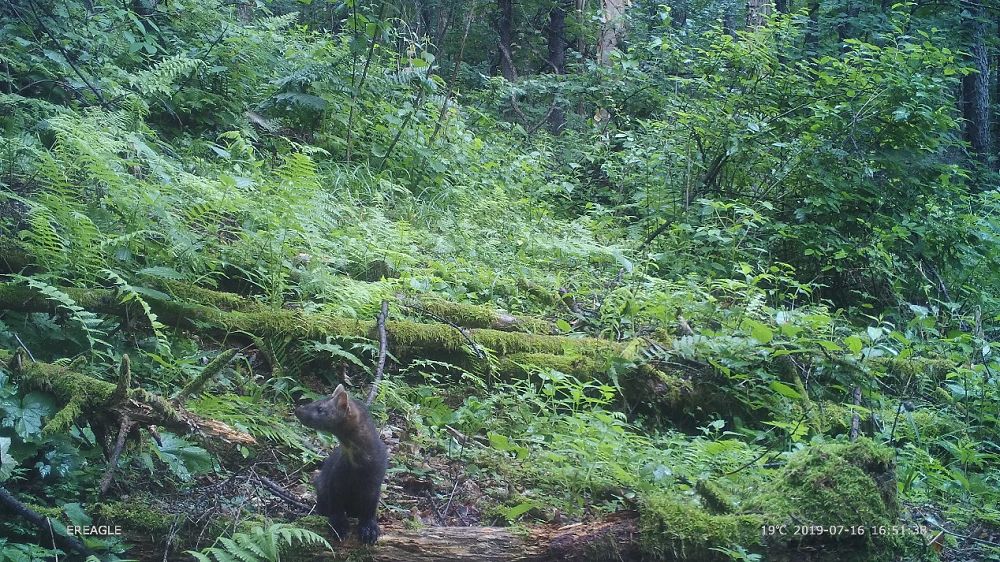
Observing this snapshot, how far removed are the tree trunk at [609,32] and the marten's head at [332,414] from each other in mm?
12759

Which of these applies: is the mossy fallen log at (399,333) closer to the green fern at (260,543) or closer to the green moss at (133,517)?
the green moss at (133,517)

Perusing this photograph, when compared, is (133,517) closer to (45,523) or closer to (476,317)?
(45,523)

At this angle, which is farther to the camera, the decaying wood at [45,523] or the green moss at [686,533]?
the green moss at [686,533]

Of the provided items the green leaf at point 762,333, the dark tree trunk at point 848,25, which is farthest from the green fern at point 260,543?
the dark tree trunk at point 848,25

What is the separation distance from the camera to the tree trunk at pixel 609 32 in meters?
15.0

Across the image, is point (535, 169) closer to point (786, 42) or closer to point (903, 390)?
point (786, 42)

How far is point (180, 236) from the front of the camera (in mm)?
5156

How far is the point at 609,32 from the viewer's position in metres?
15.2

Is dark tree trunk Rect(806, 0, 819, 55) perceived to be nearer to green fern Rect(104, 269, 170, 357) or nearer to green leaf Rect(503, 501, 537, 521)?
green leaf Rect(503, 501, 537, 521)

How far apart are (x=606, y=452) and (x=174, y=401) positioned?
7.54 ft

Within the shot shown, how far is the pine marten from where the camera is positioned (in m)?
3.42

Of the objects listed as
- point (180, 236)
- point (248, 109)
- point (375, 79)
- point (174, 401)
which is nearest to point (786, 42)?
point (375, 79)

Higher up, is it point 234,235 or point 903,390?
point 234,235

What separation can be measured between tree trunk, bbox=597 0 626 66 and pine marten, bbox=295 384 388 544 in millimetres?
12751
